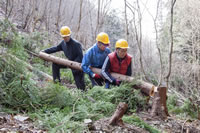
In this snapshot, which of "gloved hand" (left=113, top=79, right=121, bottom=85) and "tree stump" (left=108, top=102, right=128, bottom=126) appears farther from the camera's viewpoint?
"gloved hand" (left=113, top=79, right=121, bottom=85)

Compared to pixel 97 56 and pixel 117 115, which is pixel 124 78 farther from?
→ pixel 117 115

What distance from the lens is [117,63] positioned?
4.93 meters

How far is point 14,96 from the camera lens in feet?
11.3

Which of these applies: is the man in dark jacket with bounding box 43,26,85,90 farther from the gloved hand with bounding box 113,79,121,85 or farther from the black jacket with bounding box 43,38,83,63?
the gloved hand with bounding box 113,79,121,85

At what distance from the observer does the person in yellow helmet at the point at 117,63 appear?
4.77 m

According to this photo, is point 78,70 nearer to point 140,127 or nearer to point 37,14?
point 140,127

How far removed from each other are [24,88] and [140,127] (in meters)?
1.95

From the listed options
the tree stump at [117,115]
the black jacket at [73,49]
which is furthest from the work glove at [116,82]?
the tree stump at [117,115]

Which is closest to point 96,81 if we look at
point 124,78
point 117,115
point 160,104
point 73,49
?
point 124,78

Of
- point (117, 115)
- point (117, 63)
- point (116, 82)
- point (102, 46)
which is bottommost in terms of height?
point (117, 115)

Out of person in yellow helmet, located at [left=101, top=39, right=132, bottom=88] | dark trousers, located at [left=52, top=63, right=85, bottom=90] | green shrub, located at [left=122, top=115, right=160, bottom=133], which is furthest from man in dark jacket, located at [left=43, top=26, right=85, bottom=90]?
green shrub, located at [left=122, top=115, right=160, bottom=133]

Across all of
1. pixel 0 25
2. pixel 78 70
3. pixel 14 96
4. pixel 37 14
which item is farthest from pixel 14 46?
pixel 37 14

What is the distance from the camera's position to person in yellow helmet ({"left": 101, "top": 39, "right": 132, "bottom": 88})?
4773 mm

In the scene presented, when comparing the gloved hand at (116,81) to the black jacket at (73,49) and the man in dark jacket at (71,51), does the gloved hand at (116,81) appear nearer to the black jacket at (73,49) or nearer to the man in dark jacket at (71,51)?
the man in dark jacket at (71,51)
